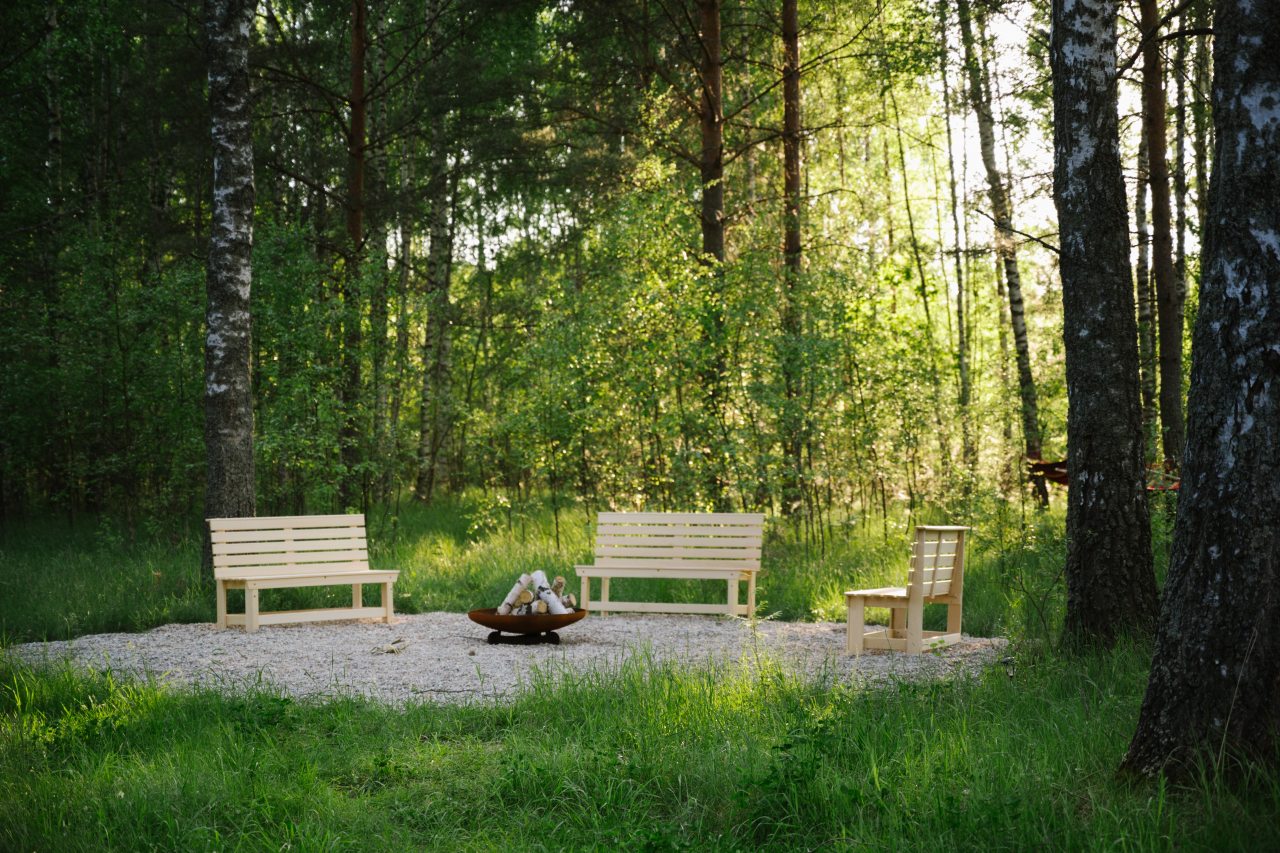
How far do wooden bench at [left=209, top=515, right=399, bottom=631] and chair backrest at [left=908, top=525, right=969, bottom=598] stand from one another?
4.27m

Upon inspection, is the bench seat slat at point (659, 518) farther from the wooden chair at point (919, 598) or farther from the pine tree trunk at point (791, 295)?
the wooden chair at point (919, 598)

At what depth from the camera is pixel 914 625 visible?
7387 millimetres

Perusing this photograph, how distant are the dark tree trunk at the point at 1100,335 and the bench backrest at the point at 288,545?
19.4 ft

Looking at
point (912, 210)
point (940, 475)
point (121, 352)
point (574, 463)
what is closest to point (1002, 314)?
point (912, 210)

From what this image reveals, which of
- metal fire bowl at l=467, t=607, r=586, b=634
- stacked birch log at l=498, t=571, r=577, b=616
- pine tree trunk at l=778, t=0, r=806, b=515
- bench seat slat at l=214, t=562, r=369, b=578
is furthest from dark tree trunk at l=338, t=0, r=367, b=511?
pine tree trunk at l=778, t=0, r=806, b=515

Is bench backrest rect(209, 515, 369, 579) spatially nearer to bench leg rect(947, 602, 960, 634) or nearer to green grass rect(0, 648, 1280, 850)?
green grass rect(0, 648, 1280, 850)

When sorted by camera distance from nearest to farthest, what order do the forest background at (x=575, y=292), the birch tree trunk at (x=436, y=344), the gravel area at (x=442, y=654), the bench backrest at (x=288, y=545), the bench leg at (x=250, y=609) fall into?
the gravel area at (x=442, y=654), the bench leg at (x=250, y=609), the bench backrest at (x=288, y=545), the forest background at (x=575, y=292), the birch tree trunk at (x=436, y=344)

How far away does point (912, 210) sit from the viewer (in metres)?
28.7

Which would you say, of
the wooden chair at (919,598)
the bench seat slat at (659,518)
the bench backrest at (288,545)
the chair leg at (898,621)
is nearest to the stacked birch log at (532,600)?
the bench seat slat at (659,518)

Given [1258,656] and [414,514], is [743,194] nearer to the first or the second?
[414,514]

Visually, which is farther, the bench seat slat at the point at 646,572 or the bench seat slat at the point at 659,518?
the bench seat slat at the point at 659,518

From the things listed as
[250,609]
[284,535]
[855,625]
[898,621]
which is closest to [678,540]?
[898,621]

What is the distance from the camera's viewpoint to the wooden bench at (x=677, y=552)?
9.38m

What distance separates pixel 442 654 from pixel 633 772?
144 inches
